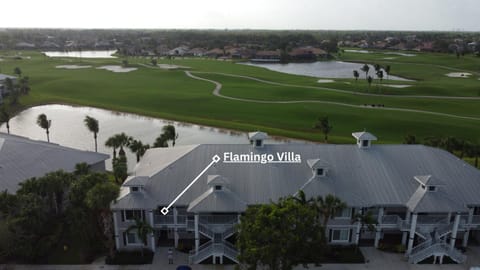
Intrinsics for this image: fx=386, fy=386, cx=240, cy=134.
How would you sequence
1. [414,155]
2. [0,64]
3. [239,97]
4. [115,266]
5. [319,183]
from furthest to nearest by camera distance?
[0,64] < [239,97] < [414,155] < [319,183] < [115,266]

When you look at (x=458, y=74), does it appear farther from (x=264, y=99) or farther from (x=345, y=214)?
(x=345, y=214)

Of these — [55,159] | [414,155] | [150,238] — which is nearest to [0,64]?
[55,159]

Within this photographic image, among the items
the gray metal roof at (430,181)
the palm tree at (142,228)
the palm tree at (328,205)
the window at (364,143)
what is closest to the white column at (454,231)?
the gray metal roof at (430,181)

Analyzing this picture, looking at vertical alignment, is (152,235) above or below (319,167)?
below

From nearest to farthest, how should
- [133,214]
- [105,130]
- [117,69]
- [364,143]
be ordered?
[133,214] → [364,143] → [105,130] → [117,69]

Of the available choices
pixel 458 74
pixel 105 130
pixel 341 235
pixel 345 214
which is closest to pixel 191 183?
pixel 345 214

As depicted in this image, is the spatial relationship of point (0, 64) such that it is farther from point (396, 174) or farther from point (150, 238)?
point (396, 174)
